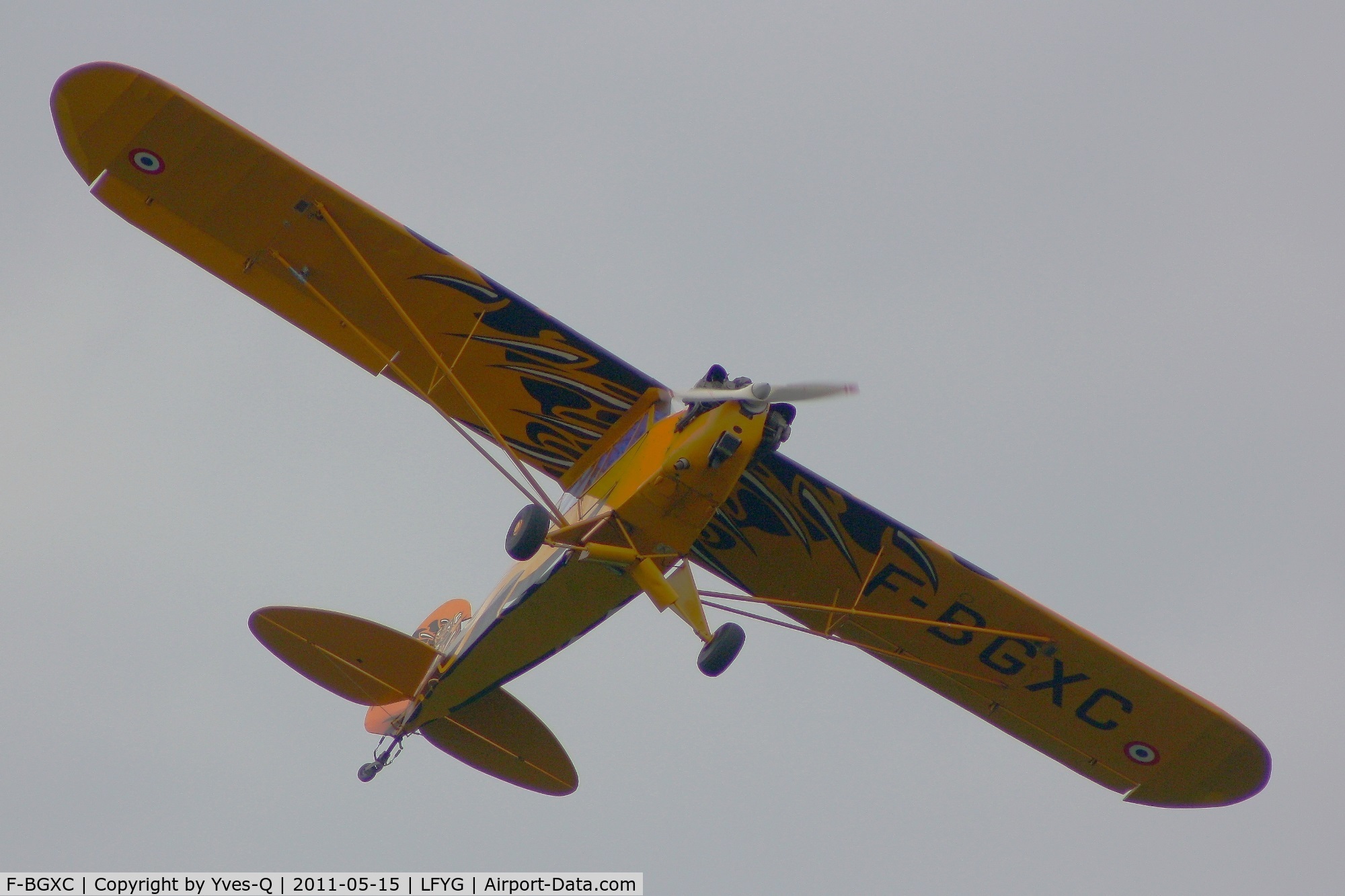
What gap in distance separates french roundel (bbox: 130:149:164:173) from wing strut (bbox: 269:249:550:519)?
1.09 meters

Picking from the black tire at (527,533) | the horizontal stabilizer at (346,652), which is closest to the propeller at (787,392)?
the black tire at (527,533)

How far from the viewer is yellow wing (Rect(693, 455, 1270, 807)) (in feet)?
42.8

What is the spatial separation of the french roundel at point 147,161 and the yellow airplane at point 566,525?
0.03 metres

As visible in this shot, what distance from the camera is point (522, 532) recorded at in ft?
37.8

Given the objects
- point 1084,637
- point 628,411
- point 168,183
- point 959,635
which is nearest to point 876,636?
point 959,635

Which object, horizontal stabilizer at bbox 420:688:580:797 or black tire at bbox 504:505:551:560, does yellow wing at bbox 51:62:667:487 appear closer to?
black tire at bbox 504:505:551:560

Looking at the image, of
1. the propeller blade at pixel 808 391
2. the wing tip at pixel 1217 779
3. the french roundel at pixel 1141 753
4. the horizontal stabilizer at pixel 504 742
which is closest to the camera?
the propeller blade at pixel 808 391

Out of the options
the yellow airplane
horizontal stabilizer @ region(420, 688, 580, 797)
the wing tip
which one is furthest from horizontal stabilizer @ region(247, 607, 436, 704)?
the wing tip

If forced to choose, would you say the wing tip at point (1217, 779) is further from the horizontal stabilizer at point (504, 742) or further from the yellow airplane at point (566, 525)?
the horizontal stabilizer at point (504, 742)

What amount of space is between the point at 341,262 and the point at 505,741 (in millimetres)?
5160

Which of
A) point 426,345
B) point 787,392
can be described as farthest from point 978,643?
point 426,345

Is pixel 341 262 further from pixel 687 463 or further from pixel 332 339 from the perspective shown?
pixel 687 463

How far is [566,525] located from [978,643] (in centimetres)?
437

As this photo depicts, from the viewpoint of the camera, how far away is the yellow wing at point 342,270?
38.8ft
